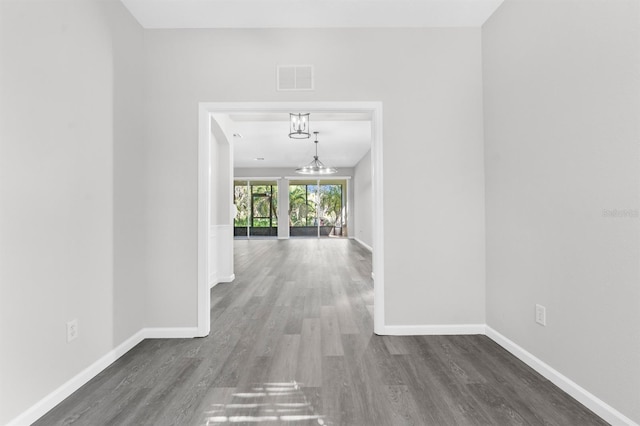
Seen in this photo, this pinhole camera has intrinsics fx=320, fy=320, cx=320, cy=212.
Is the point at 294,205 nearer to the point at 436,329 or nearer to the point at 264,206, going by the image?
the point at 264,206

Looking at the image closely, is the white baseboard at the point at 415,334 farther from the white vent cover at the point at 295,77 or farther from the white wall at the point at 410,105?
the white vent cover at the point at 295,77

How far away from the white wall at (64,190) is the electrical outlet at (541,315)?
9.31 feet

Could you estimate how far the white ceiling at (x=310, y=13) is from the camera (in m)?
2.40

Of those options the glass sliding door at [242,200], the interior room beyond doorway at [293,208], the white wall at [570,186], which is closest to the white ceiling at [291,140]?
the glass sliding door at [242,200]

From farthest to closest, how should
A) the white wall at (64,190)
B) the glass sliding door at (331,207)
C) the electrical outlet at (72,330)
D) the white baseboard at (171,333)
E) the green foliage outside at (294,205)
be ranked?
the glass sliding door at (331,207)
the green foliage outside at (294,205)
the white baseboard at (171,333)
the electrical outlet at (72,330)
the white wall at (64,190)

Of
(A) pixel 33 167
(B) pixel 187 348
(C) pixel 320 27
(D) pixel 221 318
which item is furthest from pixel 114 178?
(C) pixel 320 27

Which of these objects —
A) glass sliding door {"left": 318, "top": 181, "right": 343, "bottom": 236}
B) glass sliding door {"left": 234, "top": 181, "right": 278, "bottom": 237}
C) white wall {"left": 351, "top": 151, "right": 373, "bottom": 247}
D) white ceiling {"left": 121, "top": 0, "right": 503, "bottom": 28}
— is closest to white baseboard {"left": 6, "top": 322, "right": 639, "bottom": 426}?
white ceiling {"left": 121, "top": 0, "right": 503, "bottom": 28}

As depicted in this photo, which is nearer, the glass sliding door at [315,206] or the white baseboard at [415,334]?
the white baseboard at [415,334]

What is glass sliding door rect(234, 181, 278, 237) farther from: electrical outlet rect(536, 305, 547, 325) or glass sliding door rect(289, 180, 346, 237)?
electrical outlet rect(536, 305, 547, 325)

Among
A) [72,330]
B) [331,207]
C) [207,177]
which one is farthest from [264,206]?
[72,330]

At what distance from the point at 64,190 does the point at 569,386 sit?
9.93ft

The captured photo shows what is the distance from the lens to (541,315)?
2033 mm

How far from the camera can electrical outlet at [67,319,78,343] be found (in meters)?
1.82

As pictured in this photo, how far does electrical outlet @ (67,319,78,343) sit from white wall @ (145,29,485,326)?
168cm
